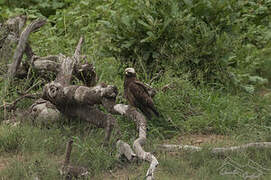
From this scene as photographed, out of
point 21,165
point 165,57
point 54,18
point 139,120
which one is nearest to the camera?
point 21,165

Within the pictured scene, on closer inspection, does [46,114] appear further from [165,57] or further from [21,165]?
[165,57]

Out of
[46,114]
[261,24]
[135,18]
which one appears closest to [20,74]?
[46,114]

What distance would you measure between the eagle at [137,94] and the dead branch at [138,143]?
7.6 inches

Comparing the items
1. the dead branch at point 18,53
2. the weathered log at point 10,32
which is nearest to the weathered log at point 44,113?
the dead branch at point 18,53

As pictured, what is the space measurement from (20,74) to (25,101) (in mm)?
523

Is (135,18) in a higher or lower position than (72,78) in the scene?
higher

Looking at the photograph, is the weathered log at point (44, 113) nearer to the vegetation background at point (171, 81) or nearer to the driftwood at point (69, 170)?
the vegetation background at point (171, 81)

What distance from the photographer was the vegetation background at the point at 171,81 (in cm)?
433

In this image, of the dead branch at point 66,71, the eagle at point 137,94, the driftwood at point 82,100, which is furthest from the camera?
the dead branch at point 66,71

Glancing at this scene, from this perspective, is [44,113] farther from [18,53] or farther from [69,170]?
[69,170]

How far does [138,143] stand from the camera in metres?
4.42

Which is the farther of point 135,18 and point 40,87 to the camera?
point 135,18

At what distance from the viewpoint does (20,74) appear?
20.4 feet

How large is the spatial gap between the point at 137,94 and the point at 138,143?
0.87 meters
